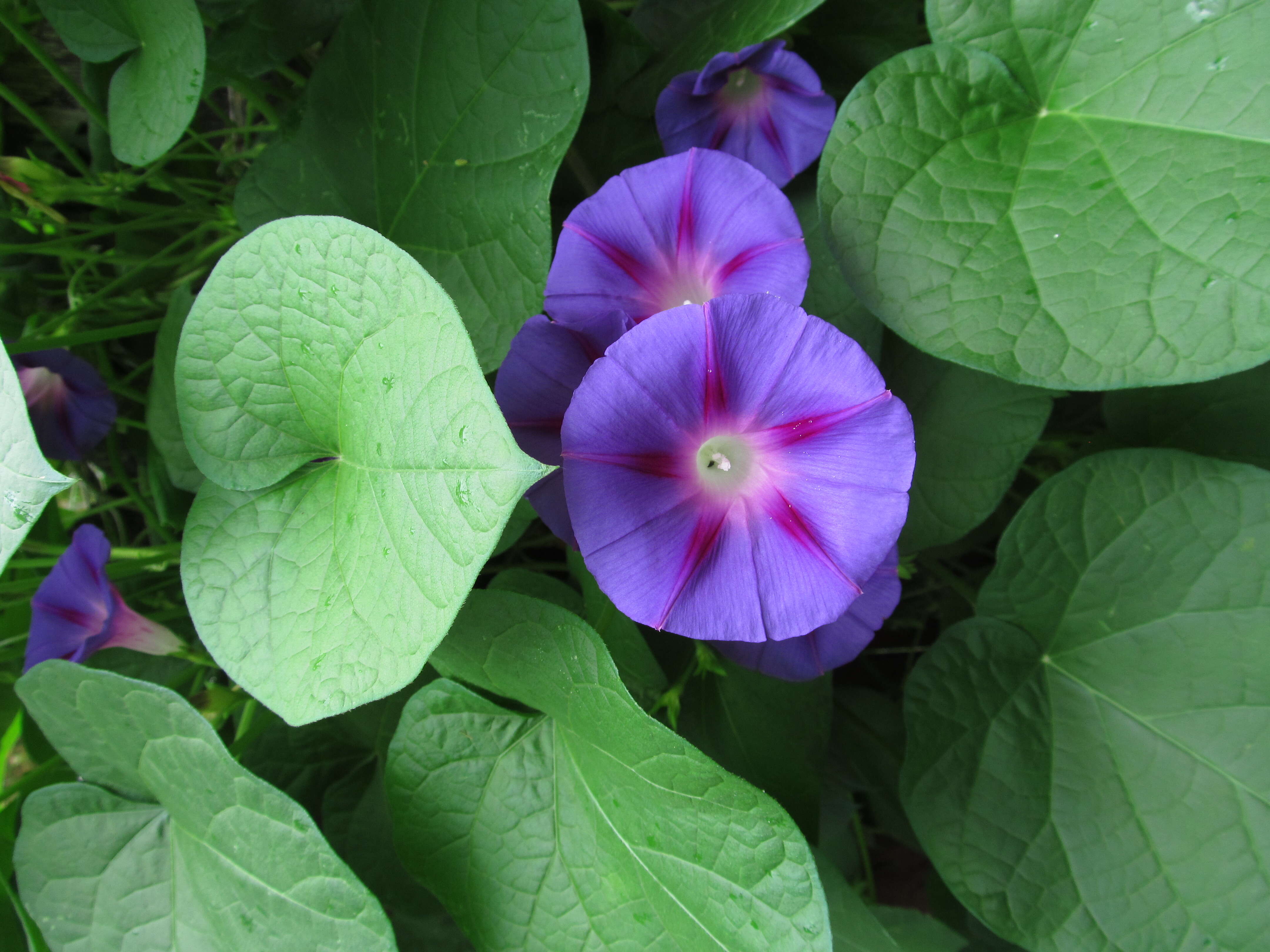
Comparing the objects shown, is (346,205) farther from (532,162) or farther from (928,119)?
(928,119)

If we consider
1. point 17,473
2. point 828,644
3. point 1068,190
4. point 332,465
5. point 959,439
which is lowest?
point 17,473

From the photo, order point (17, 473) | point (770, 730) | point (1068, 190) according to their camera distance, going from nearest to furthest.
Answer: point (17, 473)
point (1068, 190)
point (770, 730)

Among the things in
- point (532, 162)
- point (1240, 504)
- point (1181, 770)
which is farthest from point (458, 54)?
point (1181, 770)

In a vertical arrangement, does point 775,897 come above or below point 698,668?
below

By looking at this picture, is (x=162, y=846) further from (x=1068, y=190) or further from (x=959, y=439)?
(x=1068, y=190)

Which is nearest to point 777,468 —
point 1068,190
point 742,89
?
point 1068,190

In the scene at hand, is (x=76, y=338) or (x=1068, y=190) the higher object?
(x=1068, y=190)

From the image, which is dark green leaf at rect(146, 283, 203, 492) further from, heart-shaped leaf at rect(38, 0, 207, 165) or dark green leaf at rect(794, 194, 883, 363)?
dark green leaf at rect(794, 194, 883, 363)
